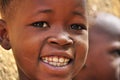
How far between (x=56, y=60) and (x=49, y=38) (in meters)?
0.09

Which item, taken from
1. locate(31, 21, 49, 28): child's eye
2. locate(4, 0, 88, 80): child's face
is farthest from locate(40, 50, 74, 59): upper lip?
locate(31, 21, 49, 28): child's eye

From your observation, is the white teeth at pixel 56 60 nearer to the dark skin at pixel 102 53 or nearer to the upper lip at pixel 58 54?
the upper lip at pixel 58 54

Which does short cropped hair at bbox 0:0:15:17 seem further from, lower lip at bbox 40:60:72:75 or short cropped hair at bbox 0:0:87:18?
lower lip at bbox 40:60:72:75

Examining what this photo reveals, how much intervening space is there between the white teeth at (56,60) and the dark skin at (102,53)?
0.84 m

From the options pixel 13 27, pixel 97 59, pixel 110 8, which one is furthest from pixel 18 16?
pixel 110 8

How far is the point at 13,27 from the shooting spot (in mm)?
1597

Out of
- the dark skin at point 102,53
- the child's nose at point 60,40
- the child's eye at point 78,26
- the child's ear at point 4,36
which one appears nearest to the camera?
the child's nose at point 60,40

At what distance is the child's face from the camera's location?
1.48 meters

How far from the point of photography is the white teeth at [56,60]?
1.49m

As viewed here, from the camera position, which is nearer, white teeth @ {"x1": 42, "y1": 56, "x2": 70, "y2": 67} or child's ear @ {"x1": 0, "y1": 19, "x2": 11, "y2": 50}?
white teeth @ {"x1": 42, "y1": 56, "x2": 70, "y2": 67}

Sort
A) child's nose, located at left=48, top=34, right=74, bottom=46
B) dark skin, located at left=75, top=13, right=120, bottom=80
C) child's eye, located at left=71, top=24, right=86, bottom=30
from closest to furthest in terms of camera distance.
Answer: child's nose, located at left=48, top=34, right=74, bottom=46 < child's eye, located at left=71, top=24, right=86, bottom=30 < dark skin, located at left=75, top=13, right=120, bottom=80

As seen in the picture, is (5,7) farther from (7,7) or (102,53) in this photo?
(102,53)

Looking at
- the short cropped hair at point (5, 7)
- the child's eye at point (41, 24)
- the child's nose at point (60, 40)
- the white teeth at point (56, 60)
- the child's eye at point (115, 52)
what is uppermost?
the short cropped hair at point (5, 7)

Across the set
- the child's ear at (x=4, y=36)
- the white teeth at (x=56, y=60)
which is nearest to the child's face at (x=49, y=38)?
the white teeth at (x=56, y=60)
